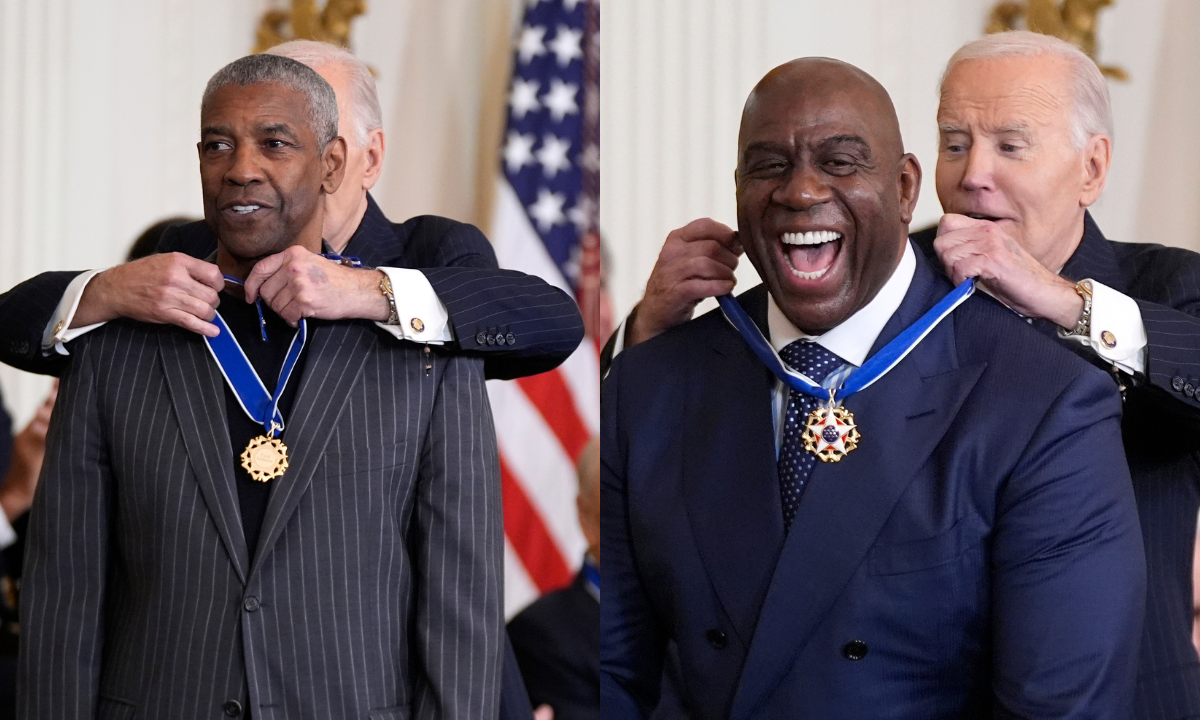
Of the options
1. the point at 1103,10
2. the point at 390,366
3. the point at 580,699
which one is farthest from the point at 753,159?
the point at 580,699

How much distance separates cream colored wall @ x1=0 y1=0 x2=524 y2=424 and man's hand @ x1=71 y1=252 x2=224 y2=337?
2336 mm

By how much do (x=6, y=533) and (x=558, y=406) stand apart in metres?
1.75

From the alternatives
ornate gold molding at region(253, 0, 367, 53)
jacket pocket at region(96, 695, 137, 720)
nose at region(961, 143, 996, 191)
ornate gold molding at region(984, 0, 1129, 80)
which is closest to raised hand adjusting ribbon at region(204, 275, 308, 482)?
jacket pocket at region(96, 695, 137, 720)

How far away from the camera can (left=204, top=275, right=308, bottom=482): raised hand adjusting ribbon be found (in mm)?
2242

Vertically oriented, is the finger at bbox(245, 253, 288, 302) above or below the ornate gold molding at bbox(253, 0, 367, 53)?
below

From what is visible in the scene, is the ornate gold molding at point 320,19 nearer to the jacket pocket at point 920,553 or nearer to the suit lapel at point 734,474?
the suit lapel at point 734,474

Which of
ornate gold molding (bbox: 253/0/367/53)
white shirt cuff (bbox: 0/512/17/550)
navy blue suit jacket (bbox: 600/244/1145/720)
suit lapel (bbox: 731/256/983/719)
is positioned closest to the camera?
navy blue suit jacket (bbox: 600/244/1145/720)

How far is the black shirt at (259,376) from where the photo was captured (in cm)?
225

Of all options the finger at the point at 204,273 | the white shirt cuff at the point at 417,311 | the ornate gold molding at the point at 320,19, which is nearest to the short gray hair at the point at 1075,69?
the white shirt cuff at the point at 417,311

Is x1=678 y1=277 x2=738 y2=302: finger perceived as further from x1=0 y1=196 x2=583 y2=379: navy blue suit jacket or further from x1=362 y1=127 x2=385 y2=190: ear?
x1=362 y1=127 x2=385 y2=190: ear

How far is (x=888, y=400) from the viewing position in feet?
6.96

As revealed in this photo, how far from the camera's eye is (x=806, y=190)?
2.07m

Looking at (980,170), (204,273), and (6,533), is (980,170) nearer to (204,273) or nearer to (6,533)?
(204,273)

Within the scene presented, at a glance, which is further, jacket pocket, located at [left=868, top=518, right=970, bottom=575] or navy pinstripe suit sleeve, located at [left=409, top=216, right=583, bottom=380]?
navy pinstripe suit sleeve, located at [left=409, top=216, right=583, bottom=380]
